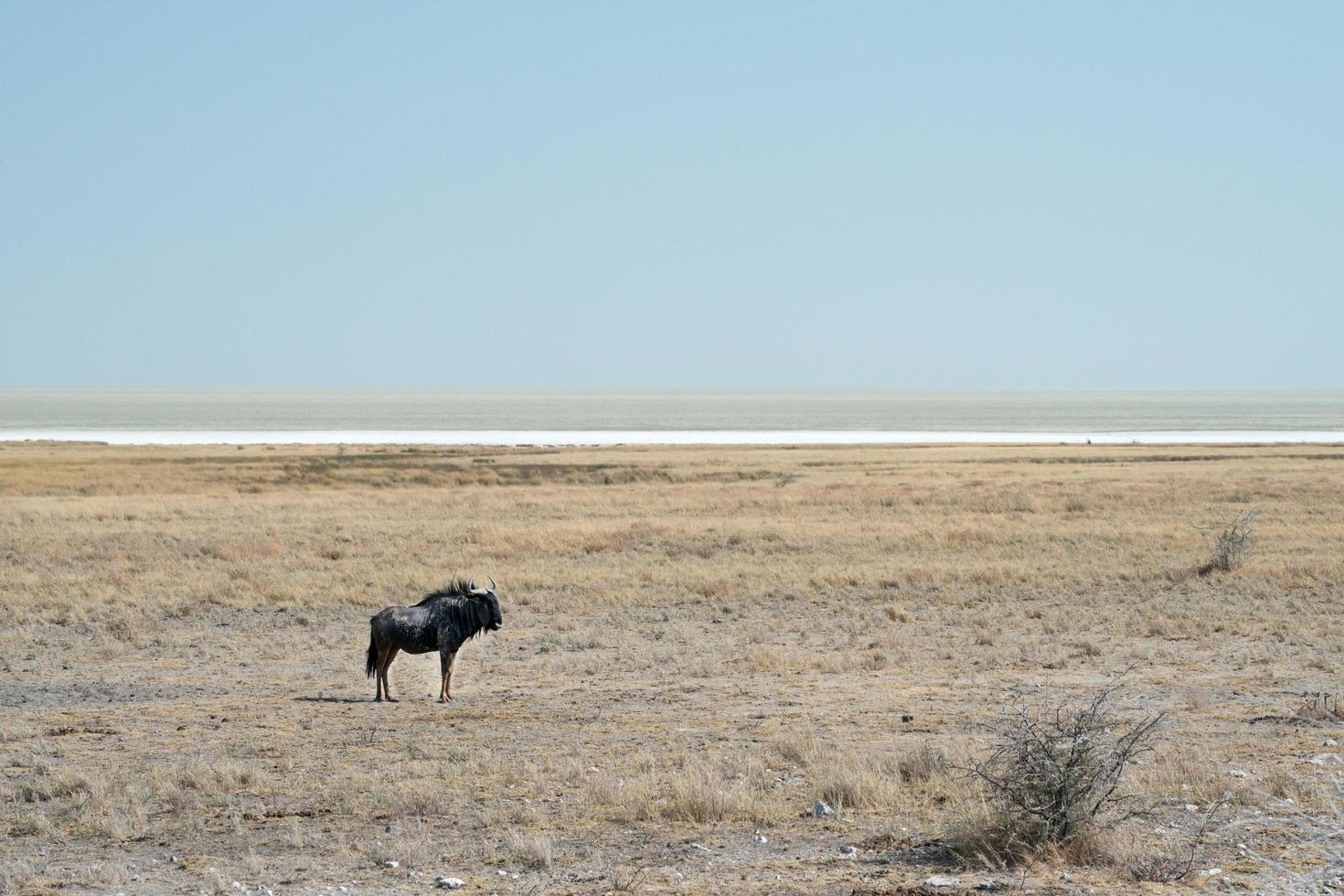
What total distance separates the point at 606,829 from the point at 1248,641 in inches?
478

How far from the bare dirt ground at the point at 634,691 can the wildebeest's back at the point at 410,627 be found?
0.67 m

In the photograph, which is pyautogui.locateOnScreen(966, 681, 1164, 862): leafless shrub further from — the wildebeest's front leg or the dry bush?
the wildebeest's front leg

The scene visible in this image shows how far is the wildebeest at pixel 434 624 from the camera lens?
13453 millimetres

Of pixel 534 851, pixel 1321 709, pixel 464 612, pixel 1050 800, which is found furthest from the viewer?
pixel 464 612

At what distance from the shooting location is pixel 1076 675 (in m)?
15.2

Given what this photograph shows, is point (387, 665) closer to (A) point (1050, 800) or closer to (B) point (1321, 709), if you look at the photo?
(A) point (1050, 800)

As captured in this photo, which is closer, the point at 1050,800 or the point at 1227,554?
the point at 1050,800

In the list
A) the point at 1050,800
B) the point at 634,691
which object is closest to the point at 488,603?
the point at 634,691

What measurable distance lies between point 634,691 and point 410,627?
2.60m

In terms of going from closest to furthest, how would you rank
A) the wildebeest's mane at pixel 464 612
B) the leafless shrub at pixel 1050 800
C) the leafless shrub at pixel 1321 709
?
1. the leafless shrub at pixel 1050 800
2. the leafless shrub at pixel 1321 709
3. the wildebeest's mane at pixel 464 612

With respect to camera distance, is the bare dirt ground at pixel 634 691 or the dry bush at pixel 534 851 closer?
the dry bush at pixel 534 851

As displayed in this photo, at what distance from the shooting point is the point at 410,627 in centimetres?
1344

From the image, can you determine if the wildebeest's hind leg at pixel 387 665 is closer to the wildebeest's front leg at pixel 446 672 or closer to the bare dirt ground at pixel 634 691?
the bare dirt ground at pixel 634 691

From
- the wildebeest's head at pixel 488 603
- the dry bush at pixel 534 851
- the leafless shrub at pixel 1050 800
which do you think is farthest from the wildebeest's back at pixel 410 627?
the leafless shrub at pixel 1050 800
